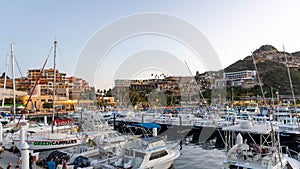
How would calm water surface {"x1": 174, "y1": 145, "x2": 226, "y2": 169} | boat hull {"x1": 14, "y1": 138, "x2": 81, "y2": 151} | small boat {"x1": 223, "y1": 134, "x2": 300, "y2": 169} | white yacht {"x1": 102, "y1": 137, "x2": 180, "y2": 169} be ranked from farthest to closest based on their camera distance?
boat hull {"x1": 14, "y1": 138, "x2": 81, "y2": 151}
calm water surface {"x1": 174, "y1": 145, "x2": 226, "y2": 169}
white yacht {"x1": 102, "y1": 137, "x2": 180, "y2": 169}
small boat {"x1": 223, "y1": 134, "x2": 300, "y2": 169}

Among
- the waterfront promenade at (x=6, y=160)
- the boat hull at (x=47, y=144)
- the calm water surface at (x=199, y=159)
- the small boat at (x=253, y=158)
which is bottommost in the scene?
the calm water surface at (x=199, y=159)

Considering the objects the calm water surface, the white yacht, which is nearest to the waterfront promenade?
the white yacht

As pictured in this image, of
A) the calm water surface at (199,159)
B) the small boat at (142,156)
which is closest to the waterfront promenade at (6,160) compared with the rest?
the small boat at (142,156)

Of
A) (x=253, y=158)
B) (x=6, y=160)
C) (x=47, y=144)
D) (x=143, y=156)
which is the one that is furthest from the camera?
(x=47, y=144)

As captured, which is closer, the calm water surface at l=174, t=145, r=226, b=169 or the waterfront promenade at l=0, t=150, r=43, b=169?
the waterfront promenade at l=0, t=150, r=43, b=169

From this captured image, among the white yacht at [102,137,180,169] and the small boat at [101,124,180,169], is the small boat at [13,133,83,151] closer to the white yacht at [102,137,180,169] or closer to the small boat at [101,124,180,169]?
the small boat at [101,124,180,169]

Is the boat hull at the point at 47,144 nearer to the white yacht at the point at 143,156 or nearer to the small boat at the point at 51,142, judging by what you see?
the small boat at the point at 51,142

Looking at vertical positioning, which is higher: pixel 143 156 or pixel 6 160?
pixel 143 156

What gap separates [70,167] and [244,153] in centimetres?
913

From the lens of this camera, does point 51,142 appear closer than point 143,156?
No

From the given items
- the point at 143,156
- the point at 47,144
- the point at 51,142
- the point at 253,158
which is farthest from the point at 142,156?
the point at 47,144

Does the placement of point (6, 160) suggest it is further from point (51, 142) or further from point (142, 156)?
point (142, 156)

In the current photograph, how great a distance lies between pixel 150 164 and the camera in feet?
44.4

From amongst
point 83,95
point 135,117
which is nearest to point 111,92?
point 83,95
